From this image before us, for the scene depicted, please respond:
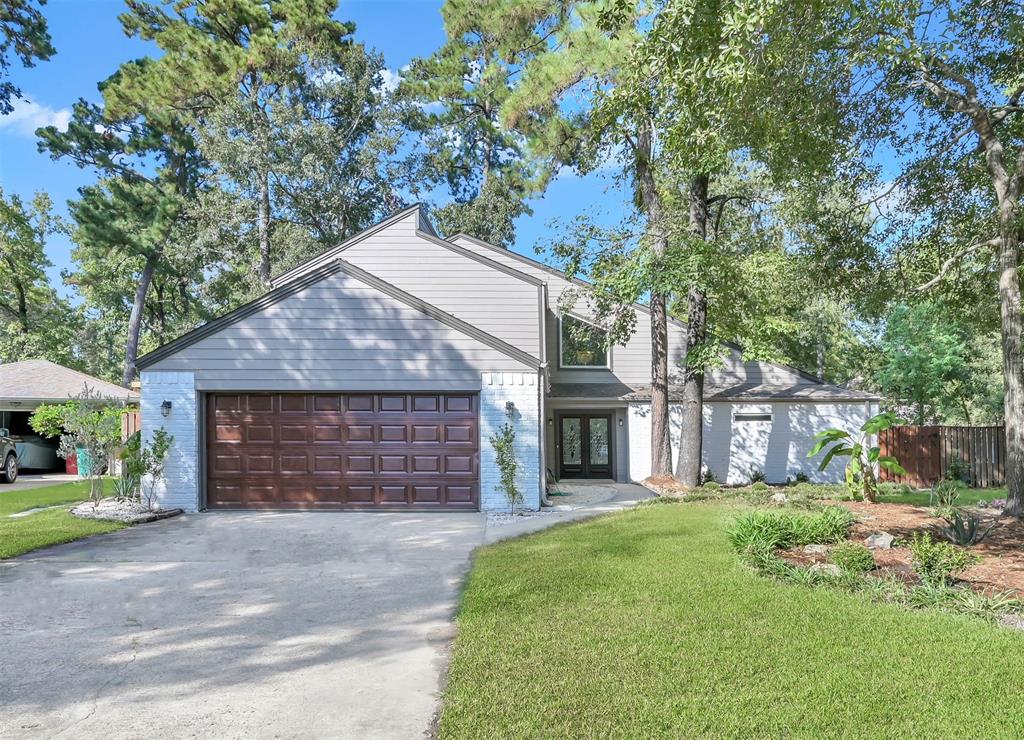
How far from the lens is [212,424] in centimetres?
1205

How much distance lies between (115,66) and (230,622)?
29.3 m

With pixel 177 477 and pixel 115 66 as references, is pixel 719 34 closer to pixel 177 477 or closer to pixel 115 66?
pixel 177 477

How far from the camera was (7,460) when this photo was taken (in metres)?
17.3

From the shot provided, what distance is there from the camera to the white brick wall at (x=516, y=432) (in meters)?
11.9

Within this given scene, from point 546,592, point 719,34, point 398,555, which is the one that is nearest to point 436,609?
point 546,592

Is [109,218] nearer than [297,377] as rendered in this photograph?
No

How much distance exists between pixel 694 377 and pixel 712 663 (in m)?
12.2

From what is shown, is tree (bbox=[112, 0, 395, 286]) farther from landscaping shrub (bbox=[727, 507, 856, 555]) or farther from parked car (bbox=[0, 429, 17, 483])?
landscaping shrub (bbox=[727, 507, 856, 555])

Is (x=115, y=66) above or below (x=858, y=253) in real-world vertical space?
above

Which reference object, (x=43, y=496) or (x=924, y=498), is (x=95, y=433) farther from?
(x=924, y=498)

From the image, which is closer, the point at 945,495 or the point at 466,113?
the point at 945,495

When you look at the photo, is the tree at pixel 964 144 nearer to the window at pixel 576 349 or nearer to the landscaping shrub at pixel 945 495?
the landscaping shrub at pixel 945 495

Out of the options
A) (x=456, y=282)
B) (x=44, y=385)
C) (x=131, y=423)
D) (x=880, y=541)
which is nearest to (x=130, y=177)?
(x=44, y=385)

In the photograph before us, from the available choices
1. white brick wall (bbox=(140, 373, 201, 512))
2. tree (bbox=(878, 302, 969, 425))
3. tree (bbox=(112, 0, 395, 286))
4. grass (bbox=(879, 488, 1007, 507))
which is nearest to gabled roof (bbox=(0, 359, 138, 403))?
tree (bbox=(112, 0, 395, 286))
